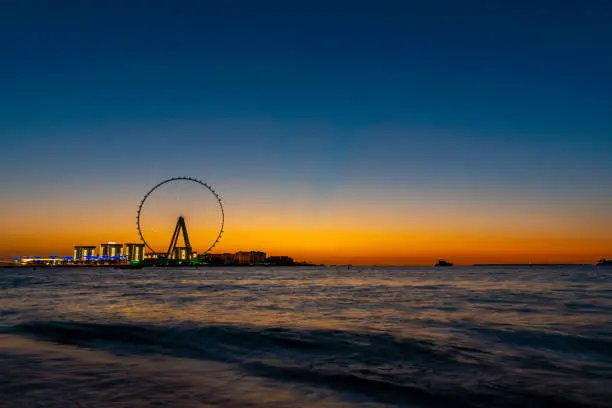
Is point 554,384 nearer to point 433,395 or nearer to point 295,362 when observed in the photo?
point 433,395

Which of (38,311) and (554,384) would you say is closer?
(554,384)

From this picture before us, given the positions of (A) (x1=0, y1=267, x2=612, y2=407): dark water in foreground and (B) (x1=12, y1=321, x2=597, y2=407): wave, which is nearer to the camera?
(A) (x1=0, y1=267, x2=612, y2=407): dark water in foreground

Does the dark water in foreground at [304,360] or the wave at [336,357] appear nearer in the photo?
the dark water in foreground at [304,360]

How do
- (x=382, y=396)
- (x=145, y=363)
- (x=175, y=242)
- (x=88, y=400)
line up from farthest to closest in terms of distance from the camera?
(x=175, y=242) → (x=145, y=363) → (x=382, y=396) → (x=88, y=400)

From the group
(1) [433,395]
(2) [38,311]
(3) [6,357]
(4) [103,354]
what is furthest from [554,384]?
(2) [38,311]

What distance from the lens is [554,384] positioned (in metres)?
11.8

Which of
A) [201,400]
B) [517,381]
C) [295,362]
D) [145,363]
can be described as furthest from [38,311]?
[517,381]

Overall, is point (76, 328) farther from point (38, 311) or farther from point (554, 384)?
point (554, 384)

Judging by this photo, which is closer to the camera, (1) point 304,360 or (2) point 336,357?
(1) point 304,360

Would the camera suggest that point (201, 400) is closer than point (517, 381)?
Yes

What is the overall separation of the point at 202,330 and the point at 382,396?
40.3 ft

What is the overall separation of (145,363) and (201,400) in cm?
491

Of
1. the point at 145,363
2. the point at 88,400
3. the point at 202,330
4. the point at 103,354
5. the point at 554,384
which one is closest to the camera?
the point at 88,400

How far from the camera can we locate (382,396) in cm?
1058
